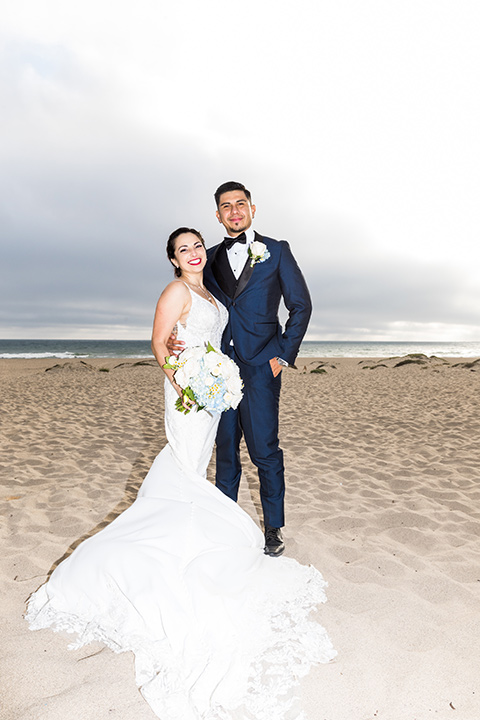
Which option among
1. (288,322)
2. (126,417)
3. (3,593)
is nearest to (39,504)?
(3,593)

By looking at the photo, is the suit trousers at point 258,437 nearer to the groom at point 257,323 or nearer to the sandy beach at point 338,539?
the groom at point 257,323

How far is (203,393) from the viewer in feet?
8.90

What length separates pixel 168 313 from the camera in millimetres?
3023

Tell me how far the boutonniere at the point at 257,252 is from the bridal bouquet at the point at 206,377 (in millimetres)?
868

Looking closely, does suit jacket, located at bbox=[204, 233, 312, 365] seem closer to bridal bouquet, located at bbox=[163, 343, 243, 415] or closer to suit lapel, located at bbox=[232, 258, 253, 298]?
suit lapel, located at bbox=[232, 258, 253, 298]

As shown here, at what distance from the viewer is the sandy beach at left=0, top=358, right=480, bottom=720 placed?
2.17 metres

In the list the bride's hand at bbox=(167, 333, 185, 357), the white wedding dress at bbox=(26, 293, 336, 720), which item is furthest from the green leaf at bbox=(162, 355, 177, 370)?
the white wedding dress at bbox=(26, 293, 336, 720)

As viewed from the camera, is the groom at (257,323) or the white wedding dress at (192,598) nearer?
the white wedding dress at (192,598)

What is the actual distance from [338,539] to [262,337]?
197cm

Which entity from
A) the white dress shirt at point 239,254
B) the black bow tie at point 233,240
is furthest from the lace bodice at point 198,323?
the black bow tie at point 233,240

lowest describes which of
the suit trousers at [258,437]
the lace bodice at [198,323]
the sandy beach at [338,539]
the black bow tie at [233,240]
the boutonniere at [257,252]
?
the sandy beach at [338,539]

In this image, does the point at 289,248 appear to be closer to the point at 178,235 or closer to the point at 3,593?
the point at 178,235

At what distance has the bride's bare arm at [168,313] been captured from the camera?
3.01m

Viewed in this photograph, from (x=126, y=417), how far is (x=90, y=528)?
5757mm
